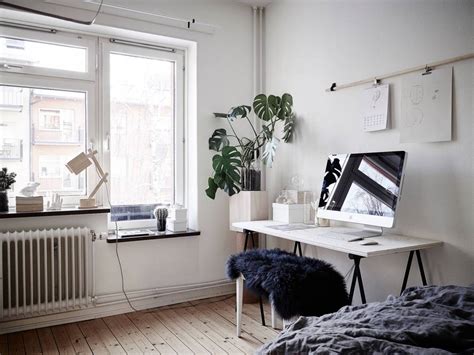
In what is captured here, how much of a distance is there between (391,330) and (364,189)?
→ 145 centimetres

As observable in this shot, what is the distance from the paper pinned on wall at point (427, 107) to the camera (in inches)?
87.6

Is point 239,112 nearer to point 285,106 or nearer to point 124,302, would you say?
point 285,106

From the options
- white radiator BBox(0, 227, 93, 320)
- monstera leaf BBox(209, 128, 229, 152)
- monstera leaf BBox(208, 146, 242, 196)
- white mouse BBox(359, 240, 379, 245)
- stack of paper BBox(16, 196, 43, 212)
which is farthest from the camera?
monstera leaf BBox(209, 128, 229, 152)

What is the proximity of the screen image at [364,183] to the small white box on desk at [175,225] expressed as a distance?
4.32ft

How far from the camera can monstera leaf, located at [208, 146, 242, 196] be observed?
128 inches

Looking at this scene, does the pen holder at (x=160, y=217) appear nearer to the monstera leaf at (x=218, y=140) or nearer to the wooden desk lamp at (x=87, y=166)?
the wooden desk lamp at (x=87, y=166)

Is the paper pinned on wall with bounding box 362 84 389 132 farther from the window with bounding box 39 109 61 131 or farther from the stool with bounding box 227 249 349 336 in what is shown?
the window with bounding box 39 109 61 131

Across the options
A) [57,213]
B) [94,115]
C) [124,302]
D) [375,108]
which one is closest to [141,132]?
[94,115]

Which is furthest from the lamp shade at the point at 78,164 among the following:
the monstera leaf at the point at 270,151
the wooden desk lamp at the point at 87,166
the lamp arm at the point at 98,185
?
the monstera leaf at the point at 270,151

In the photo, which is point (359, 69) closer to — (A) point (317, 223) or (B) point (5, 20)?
(A) point (317, 223)

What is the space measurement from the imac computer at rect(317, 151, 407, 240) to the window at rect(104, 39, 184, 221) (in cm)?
155

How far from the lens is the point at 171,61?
3623 mm

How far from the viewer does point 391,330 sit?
3.62 ft

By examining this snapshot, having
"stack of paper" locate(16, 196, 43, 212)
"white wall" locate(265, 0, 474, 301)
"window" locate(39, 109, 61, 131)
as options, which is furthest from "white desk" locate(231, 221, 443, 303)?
"window" locate(39, 109, 61, 131)
